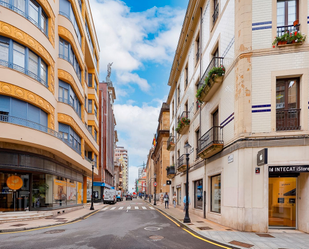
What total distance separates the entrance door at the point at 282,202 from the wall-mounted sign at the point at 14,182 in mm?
14865

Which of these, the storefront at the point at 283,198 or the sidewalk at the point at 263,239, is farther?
the storefront at the point at 283,198

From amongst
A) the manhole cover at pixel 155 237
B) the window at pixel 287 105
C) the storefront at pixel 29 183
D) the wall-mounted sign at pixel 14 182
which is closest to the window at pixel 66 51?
the storefront at pixel 29 183

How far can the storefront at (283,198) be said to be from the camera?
434 inches

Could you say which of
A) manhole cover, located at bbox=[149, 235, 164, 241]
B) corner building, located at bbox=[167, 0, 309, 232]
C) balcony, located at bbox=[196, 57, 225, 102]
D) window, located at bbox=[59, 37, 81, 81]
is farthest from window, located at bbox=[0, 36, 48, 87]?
manhole cover, located at bbox=[149, 235, 164, 241]

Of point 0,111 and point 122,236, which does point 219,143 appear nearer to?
point 122,236

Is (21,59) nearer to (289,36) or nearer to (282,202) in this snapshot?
(289,36)

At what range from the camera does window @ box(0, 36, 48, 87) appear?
1480cm

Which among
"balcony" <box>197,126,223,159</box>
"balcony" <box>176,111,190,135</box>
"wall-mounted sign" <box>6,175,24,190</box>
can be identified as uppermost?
"balcony" <box>176,111,190,135</box>

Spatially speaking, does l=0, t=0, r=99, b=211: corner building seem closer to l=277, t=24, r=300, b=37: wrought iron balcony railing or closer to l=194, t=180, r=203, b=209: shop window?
l=194, t=180, r=203, b=209: shop window

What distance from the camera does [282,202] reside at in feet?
36.6

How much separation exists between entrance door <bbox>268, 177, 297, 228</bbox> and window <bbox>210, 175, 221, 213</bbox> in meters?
3.36

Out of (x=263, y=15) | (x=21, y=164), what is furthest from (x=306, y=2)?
(x=21, y=164)

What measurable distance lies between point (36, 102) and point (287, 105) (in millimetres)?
14349

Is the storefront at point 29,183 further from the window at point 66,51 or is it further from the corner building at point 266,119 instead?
the corner building at point 266,119
